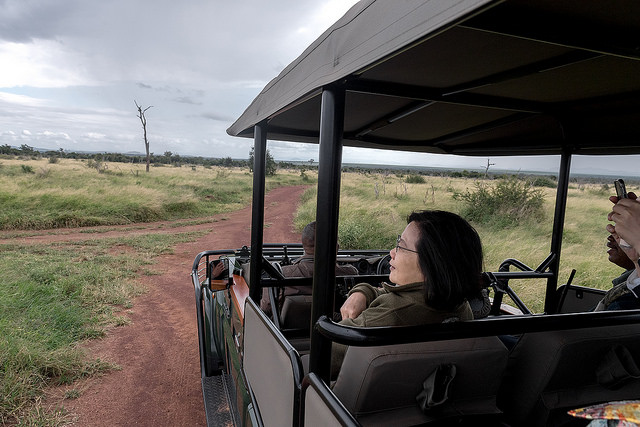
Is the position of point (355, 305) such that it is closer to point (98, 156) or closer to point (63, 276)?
point (63, 276)

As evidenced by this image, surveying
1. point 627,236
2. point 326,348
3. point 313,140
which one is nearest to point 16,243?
point 313,140

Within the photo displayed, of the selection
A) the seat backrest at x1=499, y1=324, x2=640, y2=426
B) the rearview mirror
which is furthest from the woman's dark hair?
the rearview mirror

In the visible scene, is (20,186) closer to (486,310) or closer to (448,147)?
(448,147)

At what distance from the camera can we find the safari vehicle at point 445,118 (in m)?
0.96

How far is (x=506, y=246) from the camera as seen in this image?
359 inches

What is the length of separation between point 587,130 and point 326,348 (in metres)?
2.25

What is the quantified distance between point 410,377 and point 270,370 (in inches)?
24.5

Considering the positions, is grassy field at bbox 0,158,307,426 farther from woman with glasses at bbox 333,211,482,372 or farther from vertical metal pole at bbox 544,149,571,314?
vertical metal pole at bbox 544,149,571,314

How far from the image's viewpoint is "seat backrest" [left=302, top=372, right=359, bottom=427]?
1.00 meters

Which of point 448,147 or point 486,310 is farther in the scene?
point 448,147

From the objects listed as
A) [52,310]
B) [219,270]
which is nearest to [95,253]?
[52,310]

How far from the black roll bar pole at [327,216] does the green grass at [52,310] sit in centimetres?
309

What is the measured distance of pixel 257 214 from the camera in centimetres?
221

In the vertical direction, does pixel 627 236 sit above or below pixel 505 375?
above
